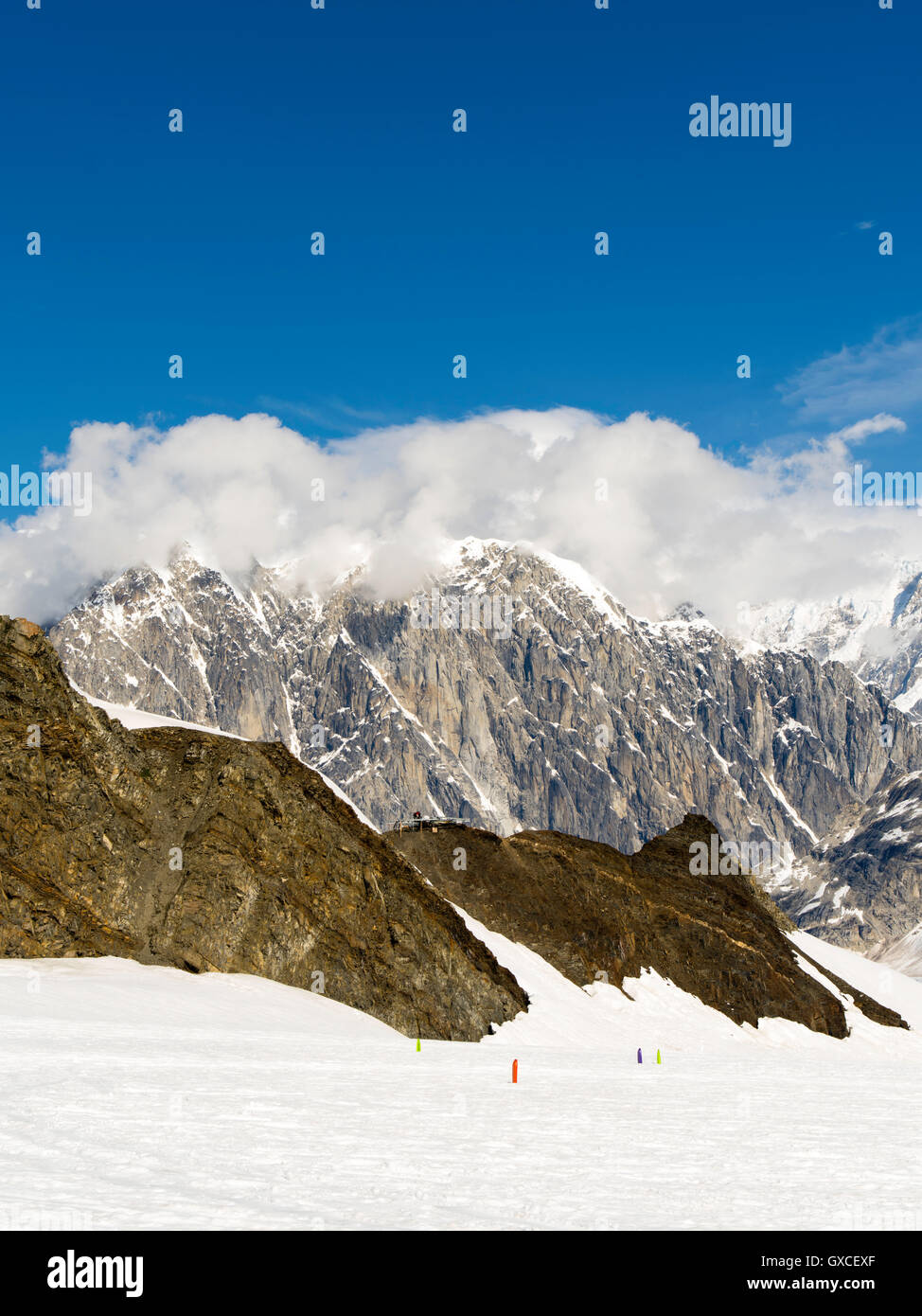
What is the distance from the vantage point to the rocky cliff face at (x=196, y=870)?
4700 cm

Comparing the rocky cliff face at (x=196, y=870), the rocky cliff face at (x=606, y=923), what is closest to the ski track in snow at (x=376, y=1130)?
the rocky cliff face at (x=196, y=870)

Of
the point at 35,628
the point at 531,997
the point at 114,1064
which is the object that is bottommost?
the point at 531,997

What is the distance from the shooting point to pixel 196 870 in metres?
51.0

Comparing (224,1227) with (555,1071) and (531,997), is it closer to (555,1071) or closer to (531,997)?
(555,1071)

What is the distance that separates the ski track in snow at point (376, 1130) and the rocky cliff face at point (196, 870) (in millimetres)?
3954

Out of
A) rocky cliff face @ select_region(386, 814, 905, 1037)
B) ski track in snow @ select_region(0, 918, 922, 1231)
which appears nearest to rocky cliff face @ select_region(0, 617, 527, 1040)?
ski track in snow @ select_region(0, 918, 922, 1231)

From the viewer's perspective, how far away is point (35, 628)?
52844mm

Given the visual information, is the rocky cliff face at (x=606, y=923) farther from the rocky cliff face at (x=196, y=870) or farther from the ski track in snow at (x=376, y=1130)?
the ski track in snow at (x=376, y=1130)

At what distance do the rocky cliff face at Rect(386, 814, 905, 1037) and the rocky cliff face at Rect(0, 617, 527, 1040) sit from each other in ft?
55.2

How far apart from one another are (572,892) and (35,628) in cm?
4345

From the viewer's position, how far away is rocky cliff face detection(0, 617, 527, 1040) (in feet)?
154

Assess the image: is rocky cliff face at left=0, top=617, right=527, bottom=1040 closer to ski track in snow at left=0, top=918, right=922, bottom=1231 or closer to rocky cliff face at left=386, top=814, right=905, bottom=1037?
ski track in snow at left=0, top=918, right=922, bottom=1231
